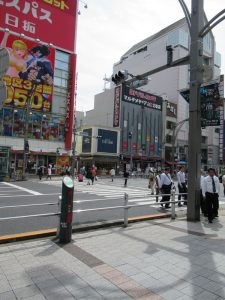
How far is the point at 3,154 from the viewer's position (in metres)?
30.4

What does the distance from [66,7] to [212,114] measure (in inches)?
1442

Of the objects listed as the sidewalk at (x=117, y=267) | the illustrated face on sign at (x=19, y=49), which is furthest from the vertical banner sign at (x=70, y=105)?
the sidewalk at (x=117, y=267)

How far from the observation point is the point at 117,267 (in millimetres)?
4695

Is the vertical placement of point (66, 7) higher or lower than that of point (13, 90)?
higher

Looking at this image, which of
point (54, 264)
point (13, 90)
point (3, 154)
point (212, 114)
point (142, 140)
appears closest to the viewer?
point (54, 264)

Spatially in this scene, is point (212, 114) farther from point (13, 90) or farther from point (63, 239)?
point (13, 90)

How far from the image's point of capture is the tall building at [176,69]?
62719mm

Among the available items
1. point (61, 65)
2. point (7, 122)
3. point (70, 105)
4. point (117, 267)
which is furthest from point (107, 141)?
point (117, 267)

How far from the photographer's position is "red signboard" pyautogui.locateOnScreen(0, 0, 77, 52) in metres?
34.7

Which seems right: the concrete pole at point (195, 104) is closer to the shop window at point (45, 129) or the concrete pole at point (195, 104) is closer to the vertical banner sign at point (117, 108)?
the shop window at point (45, 129)

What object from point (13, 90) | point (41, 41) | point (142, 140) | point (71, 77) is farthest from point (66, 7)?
point (142, 140)

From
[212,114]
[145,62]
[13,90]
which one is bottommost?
[212,114]

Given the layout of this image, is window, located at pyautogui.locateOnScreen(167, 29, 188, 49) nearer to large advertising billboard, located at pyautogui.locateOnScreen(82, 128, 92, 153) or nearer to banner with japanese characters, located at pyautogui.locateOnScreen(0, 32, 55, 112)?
large advertising billboard, located at pyautogui.locateOnScreen(82, 128, 92, 153)

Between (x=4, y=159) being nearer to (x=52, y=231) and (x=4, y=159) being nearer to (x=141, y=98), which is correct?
(x=52, y=231)
